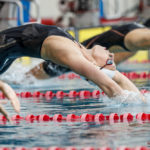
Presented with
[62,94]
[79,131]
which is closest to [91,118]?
[79,131]

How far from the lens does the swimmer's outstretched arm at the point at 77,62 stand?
4738 millimetres

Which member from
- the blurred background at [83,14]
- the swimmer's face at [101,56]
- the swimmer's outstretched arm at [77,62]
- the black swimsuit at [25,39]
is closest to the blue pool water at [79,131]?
the swimmer's outstretched arm at [77,62]

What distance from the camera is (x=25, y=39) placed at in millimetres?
5164

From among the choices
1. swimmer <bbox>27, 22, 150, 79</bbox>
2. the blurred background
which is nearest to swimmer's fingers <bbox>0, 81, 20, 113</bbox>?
swimmer <bbox>27, 22, 150, 79</bbox>

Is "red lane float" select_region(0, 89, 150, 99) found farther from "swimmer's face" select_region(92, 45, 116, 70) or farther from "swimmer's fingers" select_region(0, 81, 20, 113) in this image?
"swimmer's fingers" select_region(0, 81, 20, 113)

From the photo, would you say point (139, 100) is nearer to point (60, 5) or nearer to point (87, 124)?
point (87, 124)

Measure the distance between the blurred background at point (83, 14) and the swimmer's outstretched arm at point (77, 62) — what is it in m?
6.13

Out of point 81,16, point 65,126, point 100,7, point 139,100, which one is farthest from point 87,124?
point 81,16

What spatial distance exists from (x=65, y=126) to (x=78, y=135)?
0.46 meters

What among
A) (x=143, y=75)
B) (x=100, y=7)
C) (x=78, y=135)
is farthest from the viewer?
(x=100, y=7)

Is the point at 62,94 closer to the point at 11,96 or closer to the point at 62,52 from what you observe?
the point at 62,52

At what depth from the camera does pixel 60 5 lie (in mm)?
15688

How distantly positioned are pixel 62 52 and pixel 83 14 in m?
10.1

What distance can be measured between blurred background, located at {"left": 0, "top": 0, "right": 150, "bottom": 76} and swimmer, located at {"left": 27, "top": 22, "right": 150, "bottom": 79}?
159 inches
